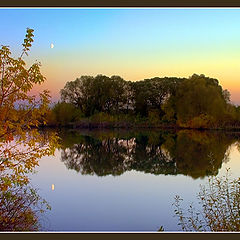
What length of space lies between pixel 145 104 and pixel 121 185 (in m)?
36.1

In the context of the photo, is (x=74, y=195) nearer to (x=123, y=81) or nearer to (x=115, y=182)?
(x=115, y=182)

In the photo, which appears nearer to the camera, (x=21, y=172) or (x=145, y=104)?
(x=21, y=172)

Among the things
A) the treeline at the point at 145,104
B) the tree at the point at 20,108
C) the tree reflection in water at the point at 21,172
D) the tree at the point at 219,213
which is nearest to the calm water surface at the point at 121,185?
the tree at the point at 219,213

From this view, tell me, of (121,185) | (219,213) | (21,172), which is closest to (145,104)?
A: (121,185)

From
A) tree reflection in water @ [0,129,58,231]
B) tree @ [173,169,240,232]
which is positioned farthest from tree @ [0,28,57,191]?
tree @ [173,169,240,232]

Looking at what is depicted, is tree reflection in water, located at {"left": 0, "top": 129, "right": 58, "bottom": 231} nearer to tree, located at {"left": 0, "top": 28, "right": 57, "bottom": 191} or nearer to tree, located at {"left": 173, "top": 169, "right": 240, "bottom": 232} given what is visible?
tree, located at {"left": 0, "top": 28, "right": 57, "bottom": 191}

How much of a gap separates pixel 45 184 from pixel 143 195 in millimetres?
3565

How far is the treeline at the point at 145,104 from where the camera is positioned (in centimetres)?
Answer: 3738

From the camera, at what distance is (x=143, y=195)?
1021 cm

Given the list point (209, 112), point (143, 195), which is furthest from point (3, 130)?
point (209, 112)

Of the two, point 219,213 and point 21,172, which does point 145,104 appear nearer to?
point 219,213

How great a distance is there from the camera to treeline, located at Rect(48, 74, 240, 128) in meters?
37.4

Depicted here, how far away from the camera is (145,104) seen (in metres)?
47.3
